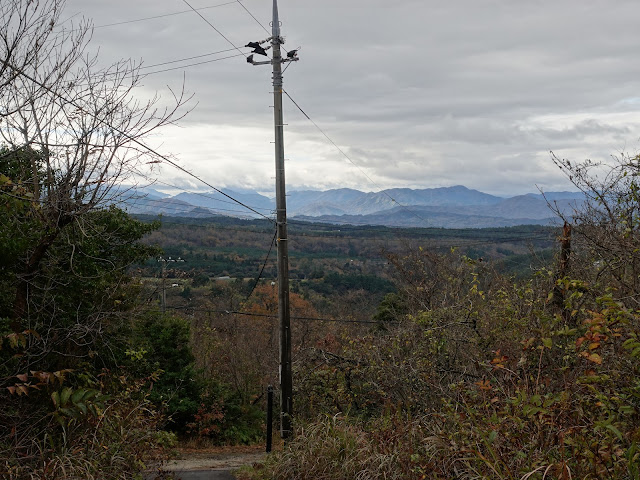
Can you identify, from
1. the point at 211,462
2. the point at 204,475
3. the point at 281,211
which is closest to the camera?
the point at 281,211

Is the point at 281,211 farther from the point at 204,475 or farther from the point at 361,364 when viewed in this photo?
the point at 204,475

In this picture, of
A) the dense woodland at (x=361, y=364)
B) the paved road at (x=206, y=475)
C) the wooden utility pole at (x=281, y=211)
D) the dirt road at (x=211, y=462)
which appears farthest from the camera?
the dirt road at (x=211, y=462)

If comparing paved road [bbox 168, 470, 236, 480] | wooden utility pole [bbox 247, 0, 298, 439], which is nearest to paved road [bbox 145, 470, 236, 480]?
paved road [bbox 168, 470, 236, 480]

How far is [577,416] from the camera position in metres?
4.91

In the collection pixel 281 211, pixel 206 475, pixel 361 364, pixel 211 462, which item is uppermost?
pixel 281 211

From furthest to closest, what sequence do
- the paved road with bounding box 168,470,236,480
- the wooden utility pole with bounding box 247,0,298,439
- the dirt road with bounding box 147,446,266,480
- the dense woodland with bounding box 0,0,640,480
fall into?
the dirt road with bounding box 147,446,266,480 → the paved road with bounding box 168,470,236,480 → the wooden utility pole with bounding box 247,0,298,439 → the dense woodland with bounding box 0,0,640,480

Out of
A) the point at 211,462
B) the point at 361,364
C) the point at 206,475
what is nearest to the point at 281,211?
the point at 361,364

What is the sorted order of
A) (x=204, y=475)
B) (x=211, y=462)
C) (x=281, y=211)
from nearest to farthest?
1. (x=281, y=211)
2. (x=204, y=475)
3. (x=211, y=462)

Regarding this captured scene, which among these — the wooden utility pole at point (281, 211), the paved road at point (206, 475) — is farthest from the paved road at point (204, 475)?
the wooden utility pole at point (281, 211)

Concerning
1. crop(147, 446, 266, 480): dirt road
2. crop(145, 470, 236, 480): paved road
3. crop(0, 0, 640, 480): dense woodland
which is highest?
crop(0, 0, 640, 480): dense woodland

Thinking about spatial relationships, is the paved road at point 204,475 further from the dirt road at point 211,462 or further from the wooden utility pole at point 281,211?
the wooden utility pole at point 281,211

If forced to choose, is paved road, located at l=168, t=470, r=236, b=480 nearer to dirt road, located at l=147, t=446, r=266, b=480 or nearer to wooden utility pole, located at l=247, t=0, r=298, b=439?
dirt road, located at l=147, t=446, r=266, b=480

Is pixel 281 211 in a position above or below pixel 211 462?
above

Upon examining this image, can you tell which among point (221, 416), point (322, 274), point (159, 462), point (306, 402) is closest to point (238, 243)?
point (322, 274)
